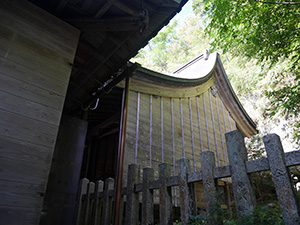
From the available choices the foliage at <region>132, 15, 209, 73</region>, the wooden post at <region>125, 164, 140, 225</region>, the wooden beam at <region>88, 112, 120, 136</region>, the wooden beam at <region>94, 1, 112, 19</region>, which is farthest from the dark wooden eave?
the foliage at <region>132, 15, 209, 73</region>

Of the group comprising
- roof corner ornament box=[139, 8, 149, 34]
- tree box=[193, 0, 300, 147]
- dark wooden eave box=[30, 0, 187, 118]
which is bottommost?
roof corner ornament box=[139, 8, 149, 34]

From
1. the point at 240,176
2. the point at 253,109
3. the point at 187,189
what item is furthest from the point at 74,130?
the point at 253,109

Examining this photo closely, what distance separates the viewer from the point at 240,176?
7.28 feet

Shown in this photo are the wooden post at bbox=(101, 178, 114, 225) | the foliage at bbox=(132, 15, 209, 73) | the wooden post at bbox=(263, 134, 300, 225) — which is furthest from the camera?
the foliage at bbox=(132, 15, 209, 73)

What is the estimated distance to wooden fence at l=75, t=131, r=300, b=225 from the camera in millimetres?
1958

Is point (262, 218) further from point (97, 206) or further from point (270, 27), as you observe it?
point (270, 27)

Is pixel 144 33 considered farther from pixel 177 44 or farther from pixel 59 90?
pixel 177 44

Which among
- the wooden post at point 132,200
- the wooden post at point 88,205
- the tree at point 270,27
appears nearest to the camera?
the wooden post at point 132,200

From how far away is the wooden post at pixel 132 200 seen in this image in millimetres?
3184

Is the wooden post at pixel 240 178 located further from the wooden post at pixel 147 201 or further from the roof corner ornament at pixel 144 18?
the roof corner ornament at pixel 144 18

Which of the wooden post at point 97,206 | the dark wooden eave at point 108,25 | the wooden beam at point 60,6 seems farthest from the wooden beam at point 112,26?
the wooden post at point 97,206

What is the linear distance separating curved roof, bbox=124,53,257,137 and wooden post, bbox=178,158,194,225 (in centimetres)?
382

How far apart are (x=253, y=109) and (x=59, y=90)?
15837 millimetres

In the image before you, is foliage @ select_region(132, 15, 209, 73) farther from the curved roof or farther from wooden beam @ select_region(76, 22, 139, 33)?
wooden beam @ select_region(76, 22, 139, 33)
